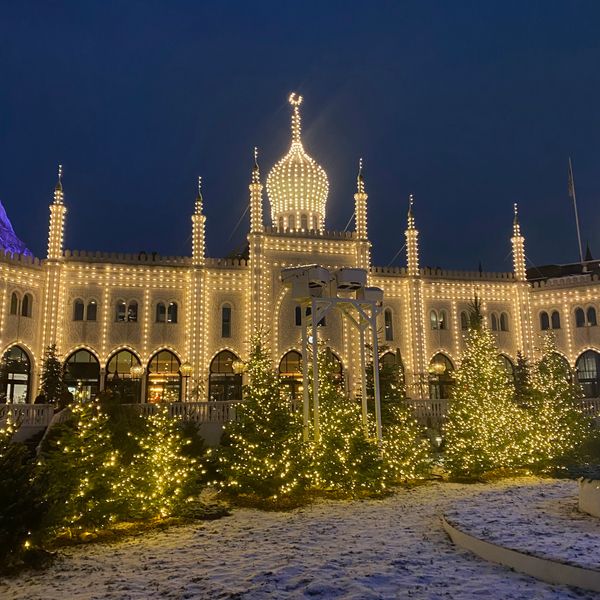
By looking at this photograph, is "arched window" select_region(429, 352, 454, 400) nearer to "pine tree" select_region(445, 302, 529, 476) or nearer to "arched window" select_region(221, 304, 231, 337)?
"arched window" select_region(221, 304, 231, 337)

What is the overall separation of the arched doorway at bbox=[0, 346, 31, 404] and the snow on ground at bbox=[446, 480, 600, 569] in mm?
23639

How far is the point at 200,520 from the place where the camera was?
12.0 metres

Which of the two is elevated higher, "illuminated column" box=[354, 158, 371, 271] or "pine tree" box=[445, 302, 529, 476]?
"illuminated column" box=[354, 158, 371, 271]

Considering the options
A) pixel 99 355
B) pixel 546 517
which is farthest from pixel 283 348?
pixel 546 517

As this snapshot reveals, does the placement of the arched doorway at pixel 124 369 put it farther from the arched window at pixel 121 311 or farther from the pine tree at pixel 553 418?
the pine tree at pixel 553 418

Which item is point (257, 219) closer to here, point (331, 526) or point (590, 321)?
point (590, 321)

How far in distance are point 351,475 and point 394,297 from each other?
2238 cm

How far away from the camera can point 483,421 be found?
17.2 meters

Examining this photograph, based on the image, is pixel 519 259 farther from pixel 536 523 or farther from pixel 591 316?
pixel 536 523

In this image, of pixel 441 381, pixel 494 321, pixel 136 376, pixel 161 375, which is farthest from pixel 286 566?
pixel 494 321

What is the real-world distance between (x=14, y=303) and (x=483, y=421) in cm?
2318

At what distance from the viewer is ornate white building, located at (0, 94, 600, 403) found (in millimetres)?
29875

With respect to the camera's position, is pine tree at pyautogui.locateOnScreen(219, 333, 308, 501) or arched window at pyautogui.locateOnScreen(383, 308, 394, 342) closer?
pine tree at pyautogui.locateOnScreen(219, 333, 308, 501)

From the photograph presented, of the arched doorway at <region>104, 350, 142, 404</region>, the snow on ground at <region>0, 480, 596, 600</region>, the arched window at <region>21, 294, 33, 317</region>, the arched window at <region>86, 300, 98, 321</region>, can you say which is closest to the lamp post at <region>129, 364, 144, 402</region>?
the arched doorway at <region>104, 350, 142, 404</region>
